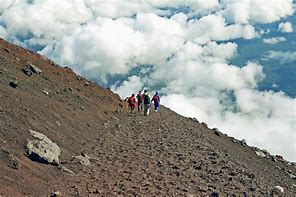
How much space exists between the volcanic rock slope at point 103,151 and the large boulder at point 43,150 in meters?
0.22

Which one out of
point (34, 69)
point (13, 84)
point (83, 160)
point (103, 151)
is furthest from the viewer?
point (34, 69)

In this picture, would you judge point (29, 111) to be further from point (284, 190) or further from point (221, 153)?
point (284, 190)

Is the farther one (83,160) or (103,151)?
(103,151)

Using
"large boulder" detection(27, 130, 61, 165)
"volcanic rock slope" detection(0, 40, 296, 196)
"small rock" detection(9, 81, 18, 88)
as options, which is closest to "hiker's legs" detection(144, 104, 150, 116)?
"volcanic rock slope" detection(0, 40, 296, 196)

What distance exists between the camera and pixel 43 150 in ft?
71.4

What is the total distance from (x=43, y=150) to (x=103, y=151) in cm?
505

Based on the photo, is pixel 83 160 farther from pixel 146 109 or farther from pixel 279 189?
pixel 146 109

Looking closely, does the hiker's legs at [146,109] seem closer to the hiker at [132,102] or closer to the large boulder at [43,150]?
the hiker at [132,102]

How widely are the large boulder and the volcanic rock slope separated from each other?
0.22 m

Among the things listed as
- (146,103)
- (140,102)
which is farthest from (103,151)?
(140,102)

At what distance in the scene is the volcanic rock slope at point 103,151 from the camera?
20.3 m

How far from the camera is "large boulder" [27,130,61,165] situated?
21.1m

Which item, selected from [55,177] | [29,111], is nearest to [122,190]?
[55,177]

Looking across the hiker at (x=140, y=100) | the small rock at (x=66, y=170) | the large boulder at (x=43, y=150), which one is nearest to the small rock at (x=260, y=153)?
the hiker at (x=140, y=100)
